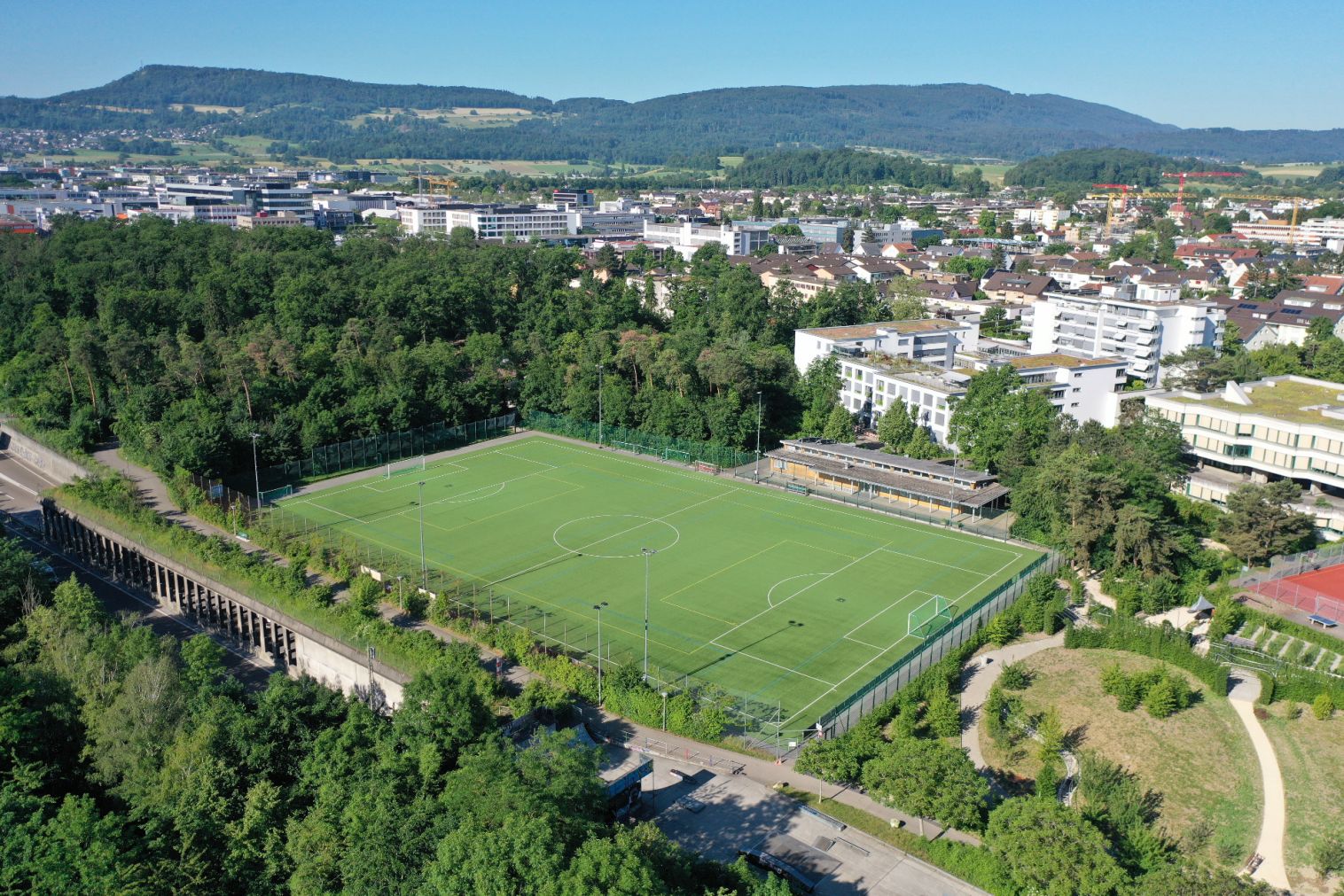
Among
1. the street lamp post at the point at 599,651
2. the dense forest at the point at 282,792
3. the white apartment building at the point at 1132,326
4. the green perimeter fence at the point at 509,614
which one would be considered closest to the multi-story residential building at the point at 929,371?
the white apartment building at the point at 1132,326

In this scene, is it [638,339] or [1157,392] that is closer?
[1157,392]

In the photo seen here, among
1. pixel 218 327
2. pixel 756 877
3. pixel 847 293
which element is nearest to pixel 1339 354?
pixel 847 293

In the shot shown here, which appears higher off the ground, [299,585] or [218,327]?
[218,327]

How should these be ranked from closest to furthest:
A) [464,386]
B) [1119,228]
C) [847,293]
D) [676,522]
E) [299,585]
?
[299,585] → [676,522] → [464,386] → [847,293] → [1119,228]

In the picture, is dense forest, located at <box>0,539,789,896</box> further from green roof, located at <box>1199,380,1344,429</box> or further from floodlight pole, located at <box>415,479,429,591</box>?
green roof, located at <box>1199,380,1344,429</box>

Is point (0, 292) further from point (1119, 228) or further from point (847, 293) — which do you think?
point (1119, 228)

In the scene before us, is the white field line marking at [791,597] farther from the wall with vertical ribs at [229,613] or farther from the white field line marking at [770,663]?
the wall with vertical ribs at [229,613]

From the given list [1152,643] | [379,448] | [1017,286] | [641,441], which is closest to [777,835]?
[1152,643]

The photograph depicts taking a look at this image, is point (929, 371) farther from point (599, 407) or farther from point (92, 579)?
point (92, 579)
